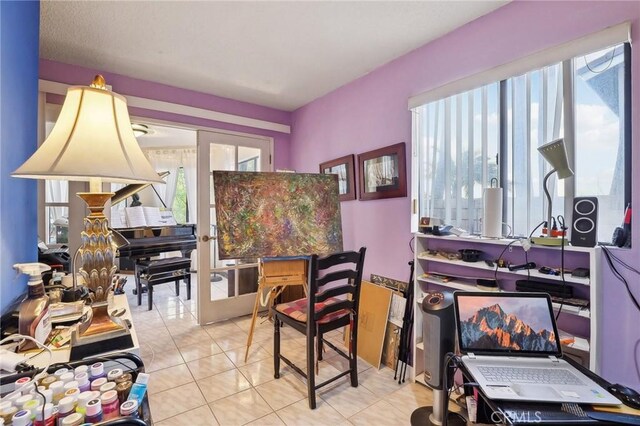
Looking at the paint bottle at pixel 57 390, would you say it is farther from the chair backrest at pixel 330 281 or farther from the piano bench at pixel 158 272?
the piano bench at pixel 158 272

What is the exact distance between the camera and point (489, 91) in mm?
1863

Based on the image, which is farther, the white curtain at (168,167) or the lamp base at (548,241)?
the white curtain at (168,167)

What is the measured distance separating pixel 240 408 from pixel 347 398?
69cm

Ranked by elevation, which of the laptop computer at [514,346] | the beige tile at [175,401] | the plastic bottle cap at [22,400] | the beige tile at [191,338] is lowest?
the beige tile at [175,401]

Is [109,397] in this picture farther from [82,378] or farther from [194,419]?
[194,419]

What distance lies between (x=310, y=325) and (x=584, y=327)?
4.74 feet

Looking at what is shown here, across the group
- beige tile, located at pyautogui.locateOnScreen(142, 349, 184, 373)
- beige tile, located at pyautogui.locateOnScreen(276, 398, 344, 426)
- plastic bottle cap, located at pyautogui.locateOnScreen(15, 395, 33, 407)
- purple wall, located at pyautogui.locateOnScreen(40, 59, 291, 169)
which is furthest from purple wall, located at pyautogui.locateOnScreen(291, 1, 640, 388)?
plastic bottle cap, located at pyautogui.locateOnScreen(15, 395, 33, 407)

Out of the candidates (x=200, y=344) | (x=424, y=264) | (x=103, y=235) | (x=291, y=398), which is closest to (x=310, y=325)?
(x=291, y=398)

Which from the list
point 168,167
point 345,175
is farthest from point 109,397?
point 168,167

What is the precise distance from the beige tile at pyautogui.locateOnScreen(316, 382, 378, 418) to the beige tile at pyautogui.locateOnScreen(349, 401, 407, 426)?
4 cm

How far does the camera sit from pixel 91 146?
3.05 feet

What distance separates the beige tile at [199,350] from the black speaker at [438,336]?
1.77m

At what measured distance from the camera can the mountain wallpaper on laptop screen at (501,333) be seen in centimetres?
126

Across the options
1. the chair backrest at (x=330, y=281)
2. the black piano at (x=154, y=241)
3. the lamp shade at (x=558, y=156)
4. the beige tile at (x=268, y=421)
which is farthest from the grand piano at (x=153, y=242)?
the lamp shade at (x=558, y=156)
